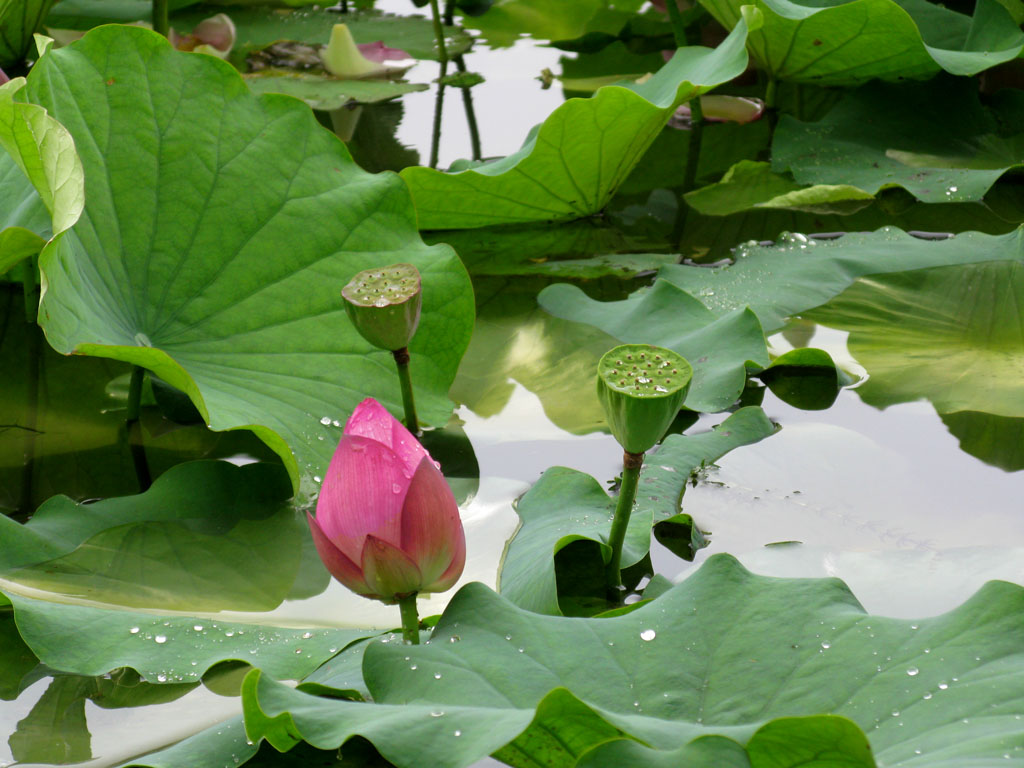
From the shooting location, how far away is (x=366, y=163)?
6.16 ft

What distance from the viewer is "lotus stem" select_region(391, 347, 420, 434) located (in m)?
0.96

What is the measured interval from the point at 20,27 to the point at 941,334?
1.88m

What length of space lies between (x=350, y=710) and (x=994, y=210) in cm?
136

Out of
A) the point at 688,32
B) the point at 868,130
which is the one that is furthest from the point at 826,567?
the point at 688,32

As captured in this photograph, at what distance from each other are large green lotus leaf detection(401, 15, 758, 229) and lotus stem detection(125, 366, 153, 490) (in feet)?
1.62

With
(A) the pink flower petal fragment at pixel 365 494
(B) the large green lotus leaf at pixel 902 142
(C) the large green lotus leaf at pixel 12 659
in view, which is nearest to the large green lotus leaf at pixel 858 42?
(B) the large green lotus leaf at pixel 902 142


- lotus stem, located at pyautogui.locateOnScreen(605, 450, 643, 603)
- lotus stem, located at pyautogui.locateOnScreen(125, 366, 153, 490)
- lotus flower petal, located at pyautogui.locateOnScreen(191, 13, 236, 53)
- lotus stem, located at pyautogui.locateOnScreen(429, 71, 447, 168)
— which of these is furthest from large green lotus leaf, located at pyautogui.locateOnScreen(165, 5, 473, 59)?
lotus stem, located at pyautogui.locateOnScreen(605, 450, 643, 603)

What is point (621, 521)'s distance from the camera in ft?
2.52

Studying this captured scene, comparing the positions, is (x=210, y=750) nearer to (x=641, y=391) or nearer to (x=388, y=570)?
(x=388, y=570)

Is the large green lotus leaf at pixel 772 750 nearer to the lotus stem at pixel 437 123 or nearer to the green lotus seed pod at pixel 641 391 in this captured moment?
the green lotus seed pod at pixel 641 391

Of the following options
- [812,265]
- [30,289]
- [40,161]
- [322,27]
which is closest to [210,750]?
[40,161]

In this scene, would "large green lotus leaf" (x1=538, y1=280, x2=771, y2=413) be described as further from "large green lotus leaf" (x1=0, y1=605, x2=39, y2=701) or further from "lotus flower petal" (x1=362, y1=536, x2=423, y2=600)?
"large green lotus leaf" (x1=0, y1=605, x2=39, y2=701)

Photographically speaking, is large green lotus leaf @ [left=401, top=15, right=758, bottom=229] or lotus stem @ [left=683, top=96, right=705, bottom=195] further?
lotus stem @ [left=683, top=96, right=705, bottom=195]

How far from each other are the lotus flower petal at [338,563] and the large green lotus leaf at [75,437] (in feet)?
1.38
